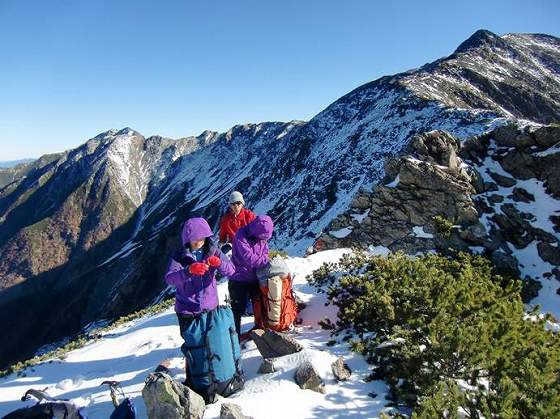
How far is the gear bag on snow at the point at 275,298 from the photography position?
22.7 ft

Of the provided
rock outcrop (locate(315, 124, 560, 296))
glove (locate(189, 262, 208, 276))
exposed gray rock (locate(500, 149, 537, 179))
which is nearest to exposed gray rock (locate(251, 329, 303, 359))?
glove (locate(189, 262, 208, 276))

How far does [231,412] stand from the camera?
4.36 meters

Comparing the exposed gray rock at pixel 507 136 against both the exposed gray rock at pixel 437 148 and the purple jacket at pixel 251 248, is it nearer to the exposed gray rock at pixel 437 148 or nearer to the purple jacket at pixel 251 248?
the exposed gray rock at pixel 437 148

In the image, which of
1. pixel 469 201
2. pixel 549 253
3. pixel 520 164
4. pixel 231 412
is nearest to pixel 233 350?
pixel 231 412

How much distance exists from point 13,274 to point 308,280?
190 m

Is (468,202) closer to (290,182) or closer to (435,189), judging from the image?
(435,189)

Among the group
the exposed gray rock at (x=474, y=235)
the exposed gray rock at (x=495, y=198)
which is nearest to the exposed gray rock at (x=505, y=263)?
the exposed gray rock at (x=474, y=235)

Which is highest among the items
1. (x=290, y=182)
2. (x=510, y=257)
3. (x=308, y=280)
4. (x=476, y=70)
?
(x=476, y=70)

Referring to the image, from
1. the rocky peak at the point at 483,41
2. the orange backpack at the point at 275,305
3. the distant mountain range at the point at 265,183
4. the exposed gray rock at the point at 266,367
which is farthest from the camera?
the rocky peak at the point at 483,41

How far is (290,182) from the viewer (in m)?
68.4

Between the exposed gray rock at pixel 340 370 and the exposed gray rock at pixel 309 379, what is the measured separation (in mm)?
261

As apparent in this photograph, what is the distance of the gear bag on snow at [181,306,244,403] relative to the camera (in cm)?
522

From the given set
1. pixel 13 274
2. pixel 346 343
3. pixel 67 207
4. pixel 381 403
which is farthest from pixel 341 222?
pixel 67 207

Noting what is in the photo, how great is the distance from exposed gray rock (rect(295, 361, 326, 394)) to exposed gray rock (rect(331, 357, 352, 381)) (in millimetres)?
261
